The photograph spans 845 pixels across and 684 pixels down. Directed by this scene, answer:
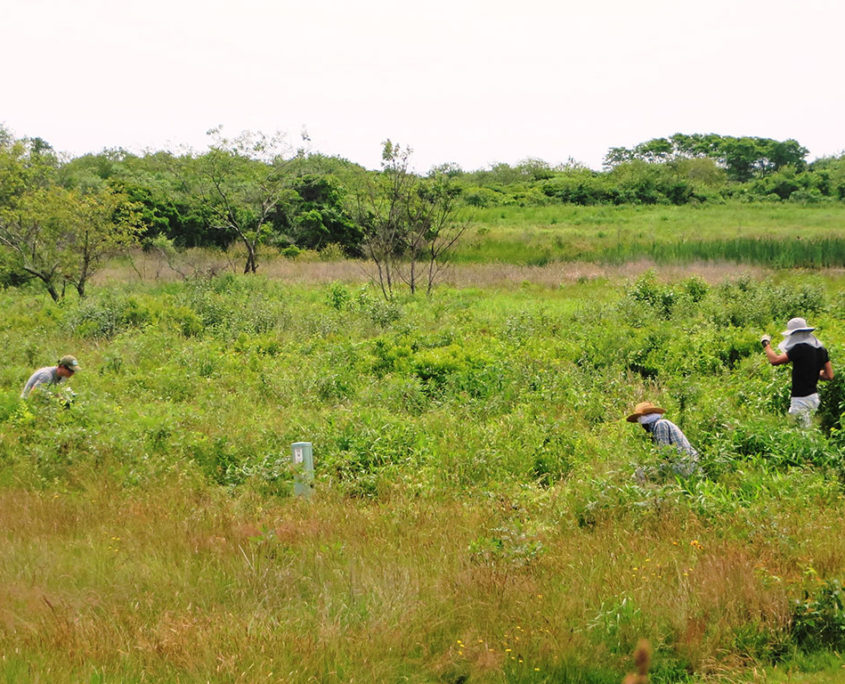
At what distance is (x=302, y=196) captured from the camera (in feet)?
137

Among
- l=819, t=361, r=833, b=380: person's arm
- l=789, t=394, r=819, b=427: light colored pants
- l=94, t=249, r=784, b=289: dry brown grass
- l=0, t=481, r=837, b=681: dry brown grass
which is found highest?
l=94, t=249, r=784, b=289: dry brown grass

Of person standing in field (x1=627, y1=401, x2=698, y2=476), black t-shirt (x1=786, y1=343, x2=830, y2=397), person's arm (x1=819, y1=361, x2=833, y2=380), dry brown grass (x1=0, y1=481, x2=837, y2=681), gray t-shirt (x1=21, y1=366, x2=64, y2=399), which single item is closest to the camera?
dry brown grass (x1=0, y1=481, x2=837, y2=681)

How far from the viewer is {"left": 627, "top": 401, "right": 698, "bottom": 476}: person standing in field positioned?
274 inches

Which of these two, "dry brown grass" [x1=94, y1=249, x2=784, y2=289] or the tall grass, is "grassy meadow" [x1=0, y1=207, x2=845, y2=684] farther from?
"dry brown grass" [x1=94, y1=249, x2=784, y2=289]

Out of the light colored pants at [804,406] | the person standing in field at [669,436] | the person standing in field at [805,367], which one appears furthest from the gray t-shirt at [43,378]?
the light colored pants at [804,406]

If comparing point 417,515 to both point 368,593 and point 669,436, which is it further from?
point 669,436

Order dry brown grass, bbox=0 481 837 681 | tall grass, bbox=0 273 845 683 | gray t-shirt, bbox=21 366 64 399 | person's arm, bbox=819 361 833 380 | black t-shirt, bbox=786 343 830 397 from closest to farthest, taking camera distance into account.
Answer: dry brown grass, bbox=0 481 837 681 → tall grass, bbox=0 273 845 683 → person's arm, bbox=819 361 833 380 → black t-shirt, bbox=786 343 830 397 → gray t-shirt, bbox=21 366 64 399

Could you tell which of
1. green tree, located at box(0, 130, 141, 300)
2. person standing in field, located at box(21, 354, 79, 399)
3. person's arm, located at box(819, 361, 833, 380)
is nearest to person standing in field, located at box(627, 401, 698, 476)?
person's arm, located at box(819, 361, 833, 380)

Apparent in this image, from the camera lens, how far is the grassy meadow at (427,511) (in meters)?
4.34

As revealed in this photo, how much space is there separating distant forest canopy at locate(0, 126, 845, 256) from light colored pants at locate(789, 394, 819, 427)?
19059 mm

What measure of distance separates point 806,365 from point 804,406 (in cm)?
50

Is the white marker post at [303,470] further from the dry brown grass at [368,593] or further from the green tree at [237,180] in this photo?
the green tree at [237,180]

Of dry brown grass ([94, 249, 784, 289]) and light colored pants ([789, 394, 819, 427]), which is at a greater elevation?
dry brown grass ([94, 249, 784, 289])

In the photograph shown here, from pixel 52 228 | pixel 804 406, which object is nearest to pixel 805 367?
pixel 804 406
